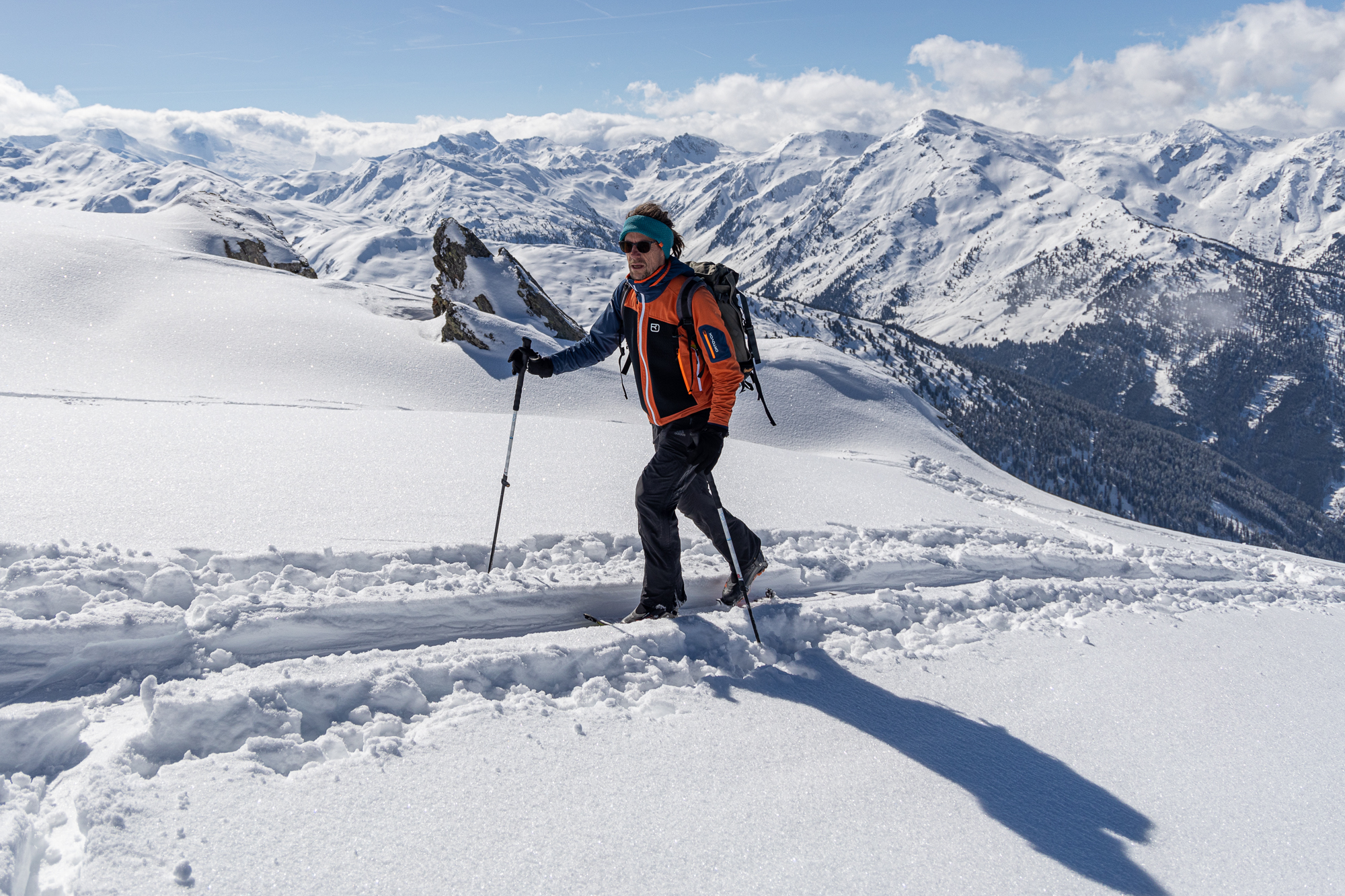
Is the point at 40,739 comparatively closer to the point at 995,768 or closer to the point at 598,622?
the point at 598,622

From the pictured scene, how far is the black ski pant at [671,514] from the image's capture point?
192 inches

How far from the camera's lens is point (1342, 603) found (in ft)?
24.6

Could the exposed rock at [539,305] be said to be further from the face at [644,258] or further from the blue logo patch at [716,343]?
the blue logo patch at [716,343]

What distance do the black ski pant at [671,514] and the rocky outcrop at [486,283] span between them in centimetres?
1977

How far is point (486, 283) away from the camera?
24.8m

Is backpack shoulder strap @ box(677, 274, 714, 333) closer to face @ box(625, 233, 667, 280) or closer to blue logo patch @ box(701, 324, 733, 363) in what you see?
blue logo patch @ box(701, 324, 733, 363)

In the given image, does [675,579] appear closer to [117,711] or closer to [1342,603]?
[117,711]

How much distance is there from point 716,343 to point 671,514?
1.33 m

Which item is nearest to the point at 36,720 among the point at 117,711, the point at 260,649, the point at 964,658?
the point at 117,711

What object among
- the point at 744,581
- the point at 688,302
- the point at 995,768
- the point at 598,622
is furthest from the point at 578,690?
the point at 688,302

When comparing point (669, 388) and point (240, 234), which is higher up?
point (240, 234)

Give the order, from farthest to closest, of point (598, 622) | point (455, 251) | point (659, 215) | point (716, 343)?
point (455, 251)
point (598, 622)
point (659, 215)
point (716, 343)

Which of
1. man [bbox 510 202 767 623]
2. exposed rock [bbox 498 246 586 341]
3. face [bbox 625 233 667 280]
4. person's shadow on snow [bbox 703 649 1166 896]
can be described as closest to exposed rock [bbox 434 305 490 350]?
exposed rock [bbox 498 246 586 341]

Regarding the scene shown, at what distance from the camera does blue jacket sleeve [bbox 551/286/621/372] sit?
5.40m
